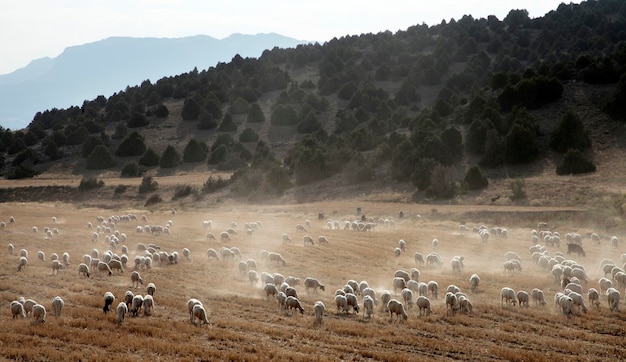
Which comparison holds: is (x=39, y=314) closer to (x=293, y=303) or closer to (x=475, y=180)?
(x=293, y=303)

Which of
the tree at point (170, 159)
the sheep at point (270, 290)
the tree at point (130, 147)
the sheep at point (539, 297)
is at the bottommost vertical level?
the sheep at point (539, 297)

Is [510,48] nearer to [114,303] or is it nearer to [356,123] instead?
[356,123]

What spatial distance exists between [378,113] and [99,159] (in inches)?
1981

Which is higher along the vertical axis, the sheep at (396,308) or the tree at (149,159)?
the tree at (149,159)

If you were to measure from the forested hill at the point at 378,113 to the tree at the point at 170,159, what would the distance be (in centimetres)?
24

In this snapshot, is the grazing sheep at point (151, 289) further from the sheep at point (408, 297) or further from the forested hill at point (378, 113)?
the forested hill at point (378, 113)

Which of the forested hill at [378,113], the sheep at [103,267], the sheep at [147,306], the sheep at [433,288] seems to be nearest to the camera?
the sheep at [147,306]

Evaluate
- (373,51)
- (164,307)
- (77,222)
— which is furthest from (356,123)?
(164,307)

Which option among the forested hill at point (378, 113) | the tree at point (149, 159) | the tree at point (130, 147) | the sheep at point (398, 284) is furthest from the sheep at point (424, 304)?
the tree at point (130, 147)

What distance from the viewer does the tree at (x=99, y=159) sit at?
86125 millimetres

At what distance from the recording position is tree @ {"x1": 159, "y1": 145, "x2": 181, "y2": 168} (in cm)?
8550

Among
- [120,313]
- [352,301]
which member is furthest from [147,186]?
[352,301]

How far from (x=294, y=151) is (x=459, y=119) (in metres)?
25.1

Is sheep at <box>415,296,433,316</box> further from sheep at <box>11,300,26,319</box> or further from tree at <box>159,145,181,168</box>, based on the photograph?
tree at <box>159,145,181,168</box>
